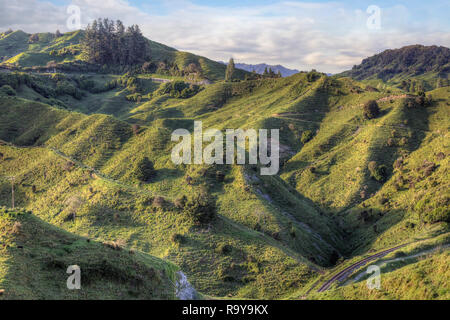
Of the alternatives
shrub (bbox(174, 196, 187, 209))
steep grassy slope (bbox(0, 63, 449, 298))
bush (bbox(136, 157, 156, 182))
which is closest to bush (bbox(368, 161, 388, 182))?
steep grassy slope (bbox(0, 63, 449, 298))

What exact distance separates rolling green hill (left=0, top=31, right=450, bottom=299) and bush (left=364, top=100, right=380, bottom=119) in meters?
1.39

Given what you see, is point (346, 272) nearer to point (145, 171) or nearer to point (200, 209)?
point (200, 209)

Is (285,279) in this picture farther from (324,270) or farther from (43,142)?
(43,142)

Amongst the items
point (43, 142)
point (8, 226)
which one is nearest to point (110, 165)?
point (43, 142)

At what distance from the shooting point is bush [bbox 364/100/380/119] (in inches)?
3524

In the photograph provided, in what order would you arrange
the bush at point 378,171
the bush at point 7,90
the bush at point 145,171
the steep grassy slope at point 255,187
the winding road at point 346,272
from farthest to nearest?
the bush at point 7,90 < the bush at point 378,171 < the bush at point 145,171 < the steep grassy slope at point 255,187 < the winding road at point 346,272

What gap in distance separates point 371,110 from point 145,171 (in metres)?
69.7

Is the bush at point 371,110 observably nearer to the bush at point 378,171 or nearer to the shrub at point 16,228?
the bush at point 378,171

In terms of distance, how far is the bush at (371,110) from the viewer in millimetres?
89500

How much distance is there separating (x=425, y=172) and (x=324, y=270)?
38545 mm

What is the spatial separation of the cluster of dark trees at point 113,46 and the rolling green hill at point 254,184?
235 ft

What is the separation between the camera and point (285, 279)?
36344mm

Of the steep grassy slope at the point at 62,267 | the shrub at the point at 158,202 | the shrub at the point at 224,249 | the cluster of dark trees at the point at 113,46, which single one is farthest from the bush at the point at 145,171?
the cluster of dark trees at the point at 113,46

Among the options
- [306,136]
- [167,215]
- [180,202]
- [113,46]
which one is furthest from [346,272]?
[113,46]
